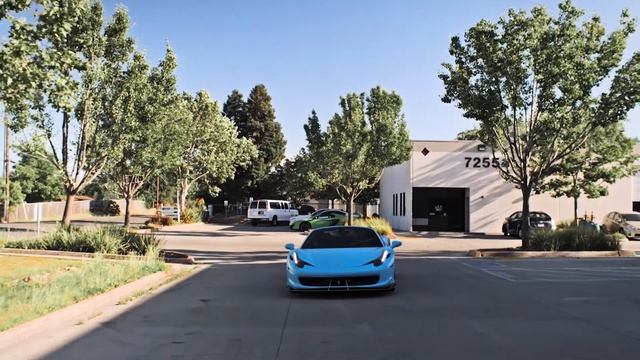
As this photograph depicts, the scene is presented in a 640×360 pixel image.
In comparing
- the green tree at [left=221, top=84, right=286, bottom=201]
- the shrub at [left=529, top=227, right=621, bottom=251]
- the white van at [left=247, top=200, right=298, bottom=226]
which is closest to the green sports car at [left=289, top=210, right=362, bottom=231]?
the white van at [left=247, top=200, right=298, bottom=226]

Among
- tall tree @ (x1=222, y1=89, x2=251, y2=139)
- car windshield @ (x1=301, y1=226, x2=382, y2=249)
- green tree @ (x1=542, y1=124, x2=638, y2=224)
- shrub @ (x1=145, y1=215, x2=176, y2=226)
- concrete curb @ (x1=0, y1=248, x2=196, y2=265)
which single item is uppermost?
tall tree @ (x1=222, y1=89, x2=251, y2=139)

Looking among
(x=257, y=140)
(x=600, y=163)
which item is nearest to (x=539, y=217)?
(x=600, y=163)

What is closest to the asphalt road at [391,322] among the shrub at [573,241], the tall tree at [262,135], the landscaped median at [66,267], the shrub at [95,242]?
the landscaped median at [66,267]

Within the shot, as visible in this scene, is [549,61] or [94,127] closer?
[549,61]

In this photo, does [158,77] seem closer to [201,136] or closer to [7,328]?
[7,328]

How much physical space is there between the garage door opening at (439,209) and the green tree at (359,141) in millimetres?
7523

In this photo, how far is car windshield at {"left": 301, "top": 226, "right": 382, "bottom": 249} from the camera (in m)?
11.5

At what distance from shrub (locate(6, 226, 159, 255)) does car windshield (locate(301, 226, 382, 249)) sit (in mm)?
6765

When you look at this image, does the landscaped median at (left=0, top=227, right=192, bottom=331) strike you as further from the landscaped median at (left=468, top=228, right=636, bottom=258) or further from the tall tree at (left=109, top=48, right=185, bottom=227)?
the landscaped median at (left=468, top=228, right=636, bottom=258)

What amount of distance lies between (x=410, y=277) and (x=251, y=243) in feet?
47.5

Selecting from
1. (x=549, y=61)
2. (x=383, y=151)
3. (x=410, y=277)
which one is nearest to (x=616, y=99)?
(x=549, y=61)

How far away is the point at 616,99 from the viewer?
1922 centimetres

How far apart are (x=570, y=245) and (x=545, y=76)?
5667 mm

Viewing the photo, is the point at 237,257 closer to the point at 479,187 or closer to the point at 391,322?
the point at 391,322
